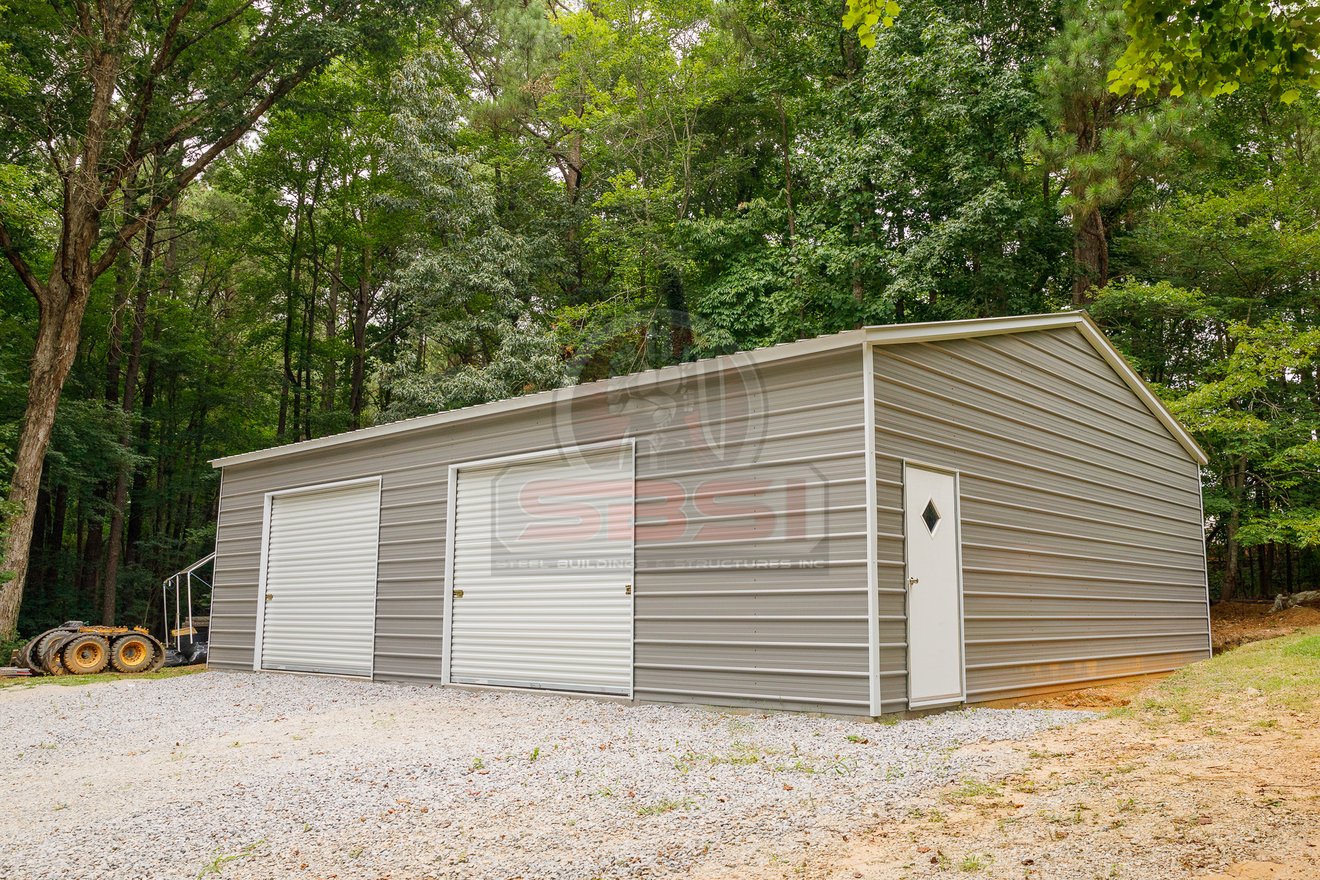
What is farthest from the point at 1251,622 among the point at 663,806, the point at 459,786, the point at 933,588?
the point at 459,786

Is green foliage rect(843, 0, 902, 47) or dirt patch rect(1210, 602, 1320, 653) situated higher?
green foliage rect(843, 0, 902, 47)

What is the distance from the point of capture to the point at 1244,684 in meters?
6.72

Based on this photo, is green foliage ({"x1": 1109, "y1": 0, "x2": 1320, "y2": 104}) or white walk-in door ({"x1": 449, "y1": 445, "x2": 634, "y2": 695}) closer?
green foliage ({"x1": 1109, "y1": 0, "x2": 1320, "y2": 104})

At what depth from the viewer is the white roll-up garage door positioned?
32.1 ft

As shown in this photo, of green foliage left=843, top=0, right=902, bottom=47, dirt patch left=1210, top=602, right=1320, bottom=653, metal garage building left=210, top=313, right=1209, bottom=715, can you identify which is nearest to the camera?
green foliage left=843, top=0, right=902, bottom=47

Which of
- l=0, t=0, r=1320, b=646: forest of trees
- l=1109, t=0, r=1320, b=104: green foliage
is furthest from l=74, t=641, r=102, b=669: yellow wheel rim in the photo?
l=1109, t=0, r=1320, b=104: green foliage

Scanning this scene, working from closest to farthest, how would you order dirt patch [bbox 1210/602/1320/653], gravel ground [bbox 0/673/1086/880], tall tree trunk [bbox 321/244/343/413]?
1. gravel ground [bbox 0/673/1086/880]
2. dirt patch [bbox 1210/602/1320/653]
3. tall tree trunk [bbox 321/244/343/413]

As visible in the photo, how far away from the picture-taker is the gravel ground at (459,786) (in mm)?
3498

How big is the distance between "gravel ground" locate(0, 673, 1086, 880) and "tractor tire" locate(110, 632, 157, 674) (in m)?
4.73

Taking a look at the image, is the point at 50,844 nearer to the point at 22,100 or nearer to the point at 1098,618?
the point at 1098,618

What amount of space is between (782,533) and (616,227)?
14177 mm

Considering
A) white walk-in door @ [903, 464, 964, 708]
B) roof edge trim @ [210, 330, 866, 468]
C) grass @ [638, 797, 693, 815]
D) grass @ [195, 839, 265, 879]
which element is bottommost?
grass @ [195, 839, 265, 879]

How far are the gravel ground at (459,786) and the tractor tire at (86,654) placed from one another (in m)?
4.53

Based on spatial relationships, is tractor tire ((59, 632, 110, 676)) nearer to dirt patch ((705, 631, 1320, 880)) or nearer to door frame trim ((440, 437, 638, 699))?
door frame trim ((440, 437, 638, 699))
